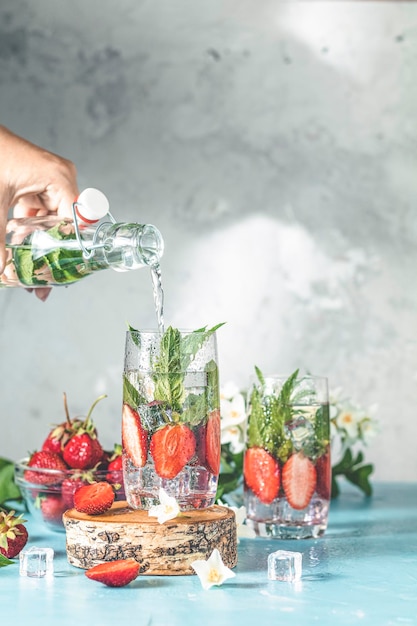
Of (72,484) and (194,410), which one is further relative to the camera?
(72,484)

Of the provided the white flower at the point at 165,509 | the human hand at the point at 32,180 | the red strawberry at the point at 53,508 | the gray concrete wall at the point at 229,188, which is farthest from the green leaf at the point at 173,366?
the gray concrete wall at the point at 229,188

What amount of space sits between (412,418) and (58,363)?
1.45 m

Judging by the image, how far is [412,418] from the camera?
357 centimetres

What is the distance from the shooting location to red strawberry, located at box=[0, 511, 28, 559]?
117cm

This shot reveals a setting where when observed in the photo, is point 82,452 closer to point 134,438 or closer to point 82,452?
point 82,452

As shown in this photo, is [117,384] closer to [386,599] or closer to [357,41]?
[357,41]

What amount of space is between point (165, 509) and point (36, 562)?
17cm

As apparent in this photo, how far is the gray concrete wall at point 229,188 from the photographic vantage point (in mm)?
3551

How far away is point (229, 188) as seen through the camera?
11.7 ft

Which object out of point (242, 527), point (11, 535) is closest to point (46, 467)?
point (11, 535)

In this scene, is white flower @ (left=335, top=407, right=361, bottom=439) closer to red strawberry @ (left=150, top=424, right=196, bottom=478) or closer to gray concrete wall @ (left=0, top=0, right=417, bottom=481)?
red strawberry @ (left=150, top=424, right=196, bottom=478)

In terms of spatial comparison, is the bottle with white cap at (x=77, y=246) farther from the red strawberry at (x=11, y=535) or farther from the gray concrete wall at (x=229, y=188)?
the gray concrete wall at (x=229, y=188)

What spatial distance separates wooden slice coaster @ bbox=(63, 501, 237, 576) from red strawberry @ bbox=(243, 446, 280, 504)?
0.19m

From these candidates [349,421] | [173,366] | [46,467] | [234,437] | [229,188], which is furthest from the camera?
[229,188]
